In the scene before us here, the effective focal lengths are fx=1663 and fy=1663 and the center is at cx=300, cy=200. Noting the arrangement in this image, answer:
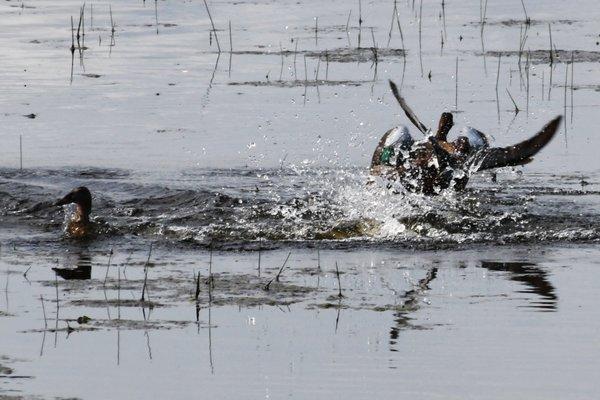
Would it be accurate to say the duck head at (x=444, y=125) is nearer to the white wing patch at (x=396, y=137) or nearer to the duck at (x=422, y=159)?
the duck at (x=422, y=159)

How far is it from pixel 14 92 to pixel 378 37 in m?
5.90

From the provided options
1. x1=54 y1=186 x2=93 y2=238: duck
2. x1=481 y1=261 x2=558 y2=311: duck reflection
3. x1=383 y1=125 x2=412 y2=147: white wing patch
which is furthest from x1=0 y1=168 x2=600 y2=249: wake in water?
x1=481 y1=261 x2=558 y2=311: duck reflection

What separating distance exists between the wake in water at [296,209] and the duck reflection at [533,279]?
0.87m

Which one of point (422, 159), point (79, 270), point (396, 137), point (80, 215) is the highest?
point (396, 137)

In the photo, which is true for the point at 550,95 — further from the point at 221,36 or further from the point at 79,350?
the point at 79,350

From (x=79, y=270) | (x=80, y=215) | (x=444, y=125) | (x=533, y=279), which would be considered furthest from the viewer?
(x=444, y=125)

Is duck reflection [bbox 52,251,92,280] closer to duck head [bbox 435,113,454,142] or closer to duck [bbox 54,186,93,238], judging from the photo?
duck [bbox 54,186,93,238]

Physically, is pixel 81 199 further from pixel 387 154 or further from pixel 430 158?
pixel 430 158

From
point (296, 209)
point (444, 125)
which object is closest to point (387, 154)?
point (444, 125)

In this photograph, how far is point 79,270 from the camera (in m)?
10.1

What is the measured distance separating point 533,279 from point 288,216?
3.09 m

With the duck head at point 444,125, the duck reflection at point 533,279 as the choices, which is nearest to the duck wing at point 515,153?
the duck head at point 444,125

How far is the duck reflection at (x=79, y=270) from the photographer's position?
9820mm

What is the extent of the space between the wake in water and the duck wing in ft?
1.17
